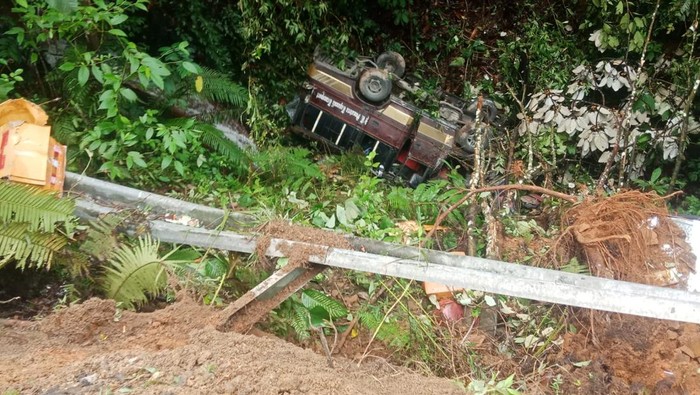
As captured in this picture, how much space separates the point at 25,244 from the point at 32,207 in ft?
0.61

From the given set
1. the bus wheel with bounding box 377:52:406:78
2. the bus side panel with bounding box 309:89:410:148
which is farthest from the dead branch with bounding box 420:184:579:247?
the bus wheel with bounding box 377:52:406:78

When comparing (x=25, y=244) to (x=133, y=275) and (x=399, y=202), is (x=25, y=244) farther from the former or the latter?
(x=399, y=202)

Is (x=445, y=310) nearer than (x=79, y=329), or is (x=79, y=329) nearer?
(x=79, y=329)

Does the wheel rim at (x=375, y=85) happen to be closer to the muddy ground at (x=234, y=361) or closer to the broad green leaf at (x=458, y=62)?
the broad green leaf at (x=458, y=62)

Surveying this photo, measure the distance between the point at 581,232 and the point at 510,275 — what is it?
949mm

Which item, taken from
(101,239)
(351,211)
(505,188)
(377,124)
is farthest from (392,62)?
(101,239)

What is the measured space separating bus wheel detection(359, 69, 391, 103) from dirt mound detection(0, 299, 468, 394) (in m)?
2.75

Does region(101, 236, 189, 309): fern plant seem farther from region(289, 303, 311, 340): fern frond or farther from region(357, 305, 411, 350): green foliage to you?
region(357, 305, 411, 350): green foliage

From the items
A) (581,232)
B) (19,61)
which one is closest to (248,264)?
(581,232)

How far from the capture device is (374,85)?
4.88 metres

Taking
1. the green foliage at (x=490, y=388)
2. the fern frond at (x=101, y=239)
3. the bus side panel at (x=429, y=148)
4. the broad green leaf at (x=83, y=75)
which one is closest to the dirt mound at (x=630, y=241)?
the green foliage at (x=490, y=388)

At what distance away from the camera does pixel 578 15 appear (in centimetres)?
558

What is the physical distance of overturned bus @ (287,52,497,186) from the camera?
192 inches

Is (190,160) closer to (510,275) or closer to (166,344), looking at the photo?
(166,344)
